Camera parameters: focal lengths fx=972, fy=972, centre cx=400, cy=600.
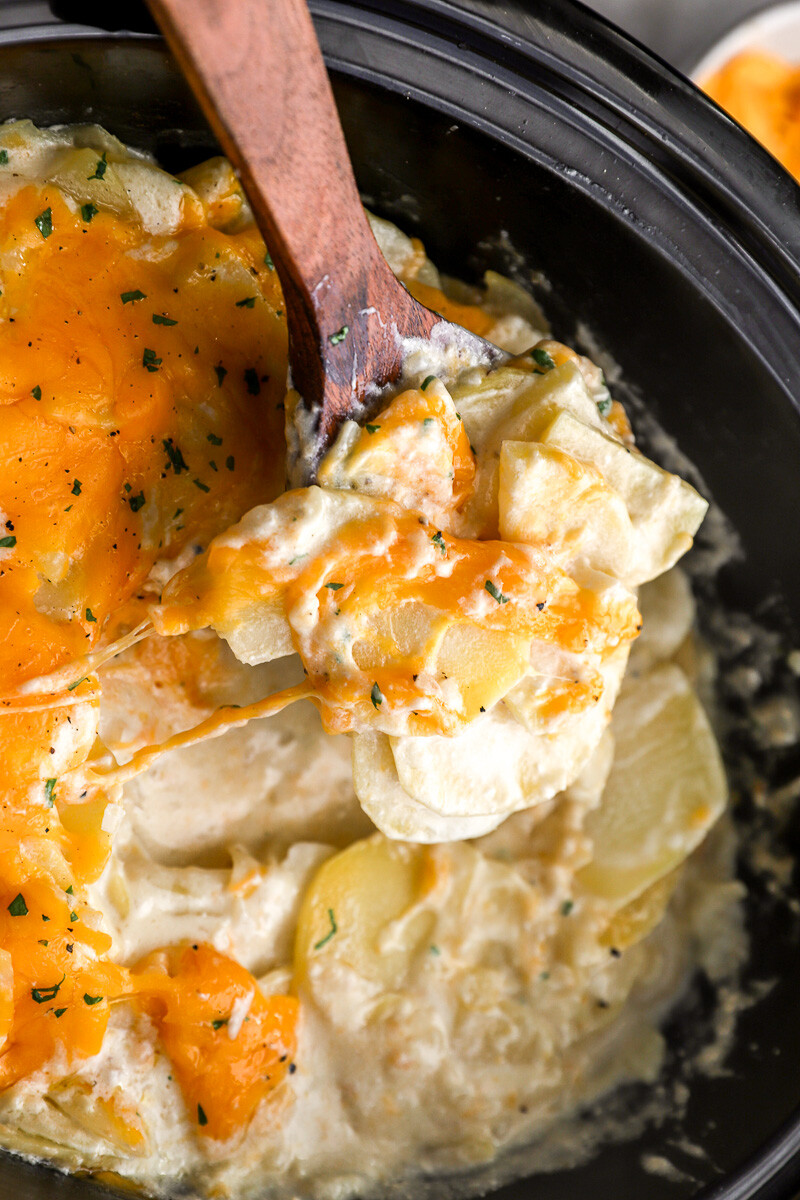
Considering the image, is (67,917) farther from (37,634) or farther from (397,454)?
(397,454)

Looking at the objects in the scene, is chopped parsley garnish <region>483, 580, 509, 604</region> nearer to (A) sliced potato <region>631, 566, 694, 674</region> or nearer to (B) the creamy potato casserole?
(B) the creamy potato casserole

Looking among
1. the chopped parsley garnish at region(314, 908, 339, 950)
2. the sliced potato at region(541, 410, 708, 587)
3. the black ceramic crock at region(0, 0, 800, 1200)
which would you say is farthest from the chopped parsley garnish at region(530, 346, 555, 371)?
the chopped parsley garnish at region(314, 908, 339, 950)

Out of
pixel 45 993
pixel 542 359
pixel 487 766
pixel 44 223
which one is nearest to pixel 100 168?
pixel 44 223

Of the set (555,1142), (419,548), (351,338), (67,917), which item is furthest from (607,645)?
(555,1142)

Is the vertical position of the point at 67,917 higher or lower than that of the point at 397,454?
lower

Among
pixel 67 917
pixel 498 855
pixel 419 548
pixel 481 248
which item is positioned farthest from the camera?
pixel 498 855

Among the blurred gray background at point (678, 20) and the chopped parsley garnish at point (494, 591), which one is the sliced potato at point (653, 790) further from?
the blurred gray background at point (678, 20)

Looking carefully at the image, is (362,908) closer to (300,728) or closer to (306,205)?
(300,728)
